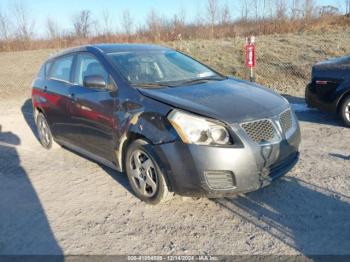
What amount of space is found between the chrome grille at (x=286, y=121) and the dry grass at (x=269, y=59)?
5.75 m

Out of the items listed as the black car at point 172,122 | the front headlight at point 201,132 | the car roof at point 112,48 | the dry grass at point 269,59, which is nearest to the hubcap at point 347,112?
the black car at point 172,122

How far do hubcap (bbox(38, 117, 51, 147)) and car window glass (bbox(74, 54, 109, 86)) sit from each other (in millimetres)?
1596

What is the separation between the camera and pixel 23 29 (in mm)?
25031

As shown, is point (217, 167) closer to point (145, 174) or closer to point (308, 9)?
point (145, 174)

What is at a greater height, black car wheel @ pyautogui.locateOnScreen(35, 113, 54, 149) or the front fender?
the front fender

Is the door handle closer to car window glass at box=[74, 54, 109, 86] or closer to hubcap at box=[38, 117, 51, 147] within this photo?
car window glass at box=[74, 54, 109, 86]

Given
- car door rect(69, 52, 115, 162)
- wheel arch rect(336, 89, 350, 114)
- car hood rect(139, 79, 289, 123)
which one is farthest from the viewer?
wheel arch rect(336, 89, 350, 114)

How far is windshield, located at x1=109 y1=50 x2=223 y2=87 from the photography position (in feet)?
14.0

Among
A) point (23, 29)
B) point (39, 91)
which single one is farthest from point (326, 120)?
point (23, 29)

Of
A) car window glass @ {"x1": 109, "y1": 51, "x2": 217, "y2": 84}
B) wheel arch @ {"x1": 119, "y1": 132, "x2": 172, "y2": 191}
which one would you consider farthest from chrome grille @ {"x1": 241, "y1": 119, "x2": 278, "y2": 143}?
car window glass @ {"x1": 109, "y1": 51, "x2": 217, "y2": 84}

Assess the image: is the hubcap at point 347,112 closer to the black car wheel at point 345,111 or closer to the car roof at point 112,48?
the black car wheel at point 345,111

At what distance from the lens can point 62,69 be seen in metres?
5.44

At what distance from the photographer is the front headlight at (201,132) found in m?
3.40

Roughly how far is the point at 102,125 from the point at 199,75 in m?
1.45
